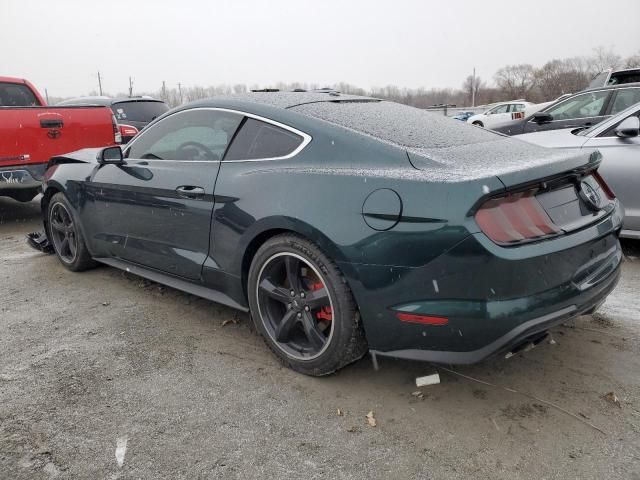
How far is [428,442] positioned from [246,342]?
139 centimetres

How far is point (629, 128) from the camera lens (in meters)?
4.66

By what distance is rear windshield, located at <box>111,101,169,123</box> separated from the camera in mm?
9445

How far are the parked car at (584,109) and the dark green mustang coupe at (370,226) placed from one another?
5001 millimetres

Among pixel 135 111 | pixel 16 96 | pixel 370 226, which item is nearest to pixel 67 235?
pixel 370 226

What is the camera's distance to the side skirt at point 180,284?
320 centimetres

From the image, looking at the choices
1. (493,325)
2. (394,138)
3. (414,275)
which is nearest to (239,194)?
(394,138)

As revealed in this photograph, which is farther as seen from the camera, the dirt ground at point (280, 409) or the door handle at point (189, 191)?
the door handle at point (189, 191)

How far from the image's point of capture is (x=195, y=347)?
10.6 feet

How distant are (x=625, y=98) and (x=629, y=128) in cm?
313

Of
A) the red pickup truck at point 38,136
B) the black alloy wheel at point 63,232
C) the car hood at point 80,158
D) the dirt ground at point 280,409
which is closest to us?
the dirt ground at point 280,409

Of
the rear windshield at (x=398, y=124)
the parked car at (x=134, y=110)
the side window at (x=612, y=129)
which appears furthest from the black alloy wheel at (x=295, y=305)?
the parked car at (x=134, y=110)

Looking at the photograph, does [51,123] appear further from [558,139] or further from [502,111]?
[502,111]

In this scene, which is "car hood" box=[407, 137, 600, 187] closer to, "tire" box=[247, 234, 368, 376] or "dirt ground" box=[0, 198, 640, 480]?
"tire" box=[247, 234, 368, 376]

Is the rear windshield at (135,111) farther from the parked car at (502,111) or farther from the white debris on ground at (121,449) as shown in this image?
the parked car at (502,111)
